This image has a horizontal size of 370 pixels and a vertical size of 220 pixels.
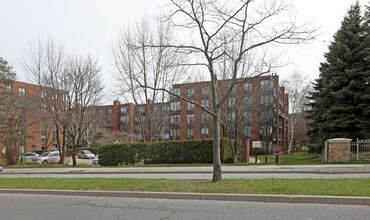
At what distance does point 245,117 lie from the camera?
32625 mm

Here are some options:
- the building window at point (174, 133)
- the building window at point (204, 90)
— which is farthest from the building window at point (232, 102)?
the building window at point (174, 133)

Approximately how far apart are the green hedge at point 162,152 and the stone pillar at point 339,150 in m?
7.80

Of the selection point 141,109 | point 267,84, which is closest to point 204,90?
point 141,109

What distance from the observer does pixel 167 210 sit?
8.38 meters

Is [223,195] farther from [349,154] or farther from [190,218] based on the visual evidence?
[349,154]

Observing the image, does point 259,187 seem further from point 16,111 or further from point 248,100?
point 16,111

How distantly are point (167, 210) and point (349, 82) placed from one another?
69.1 feet

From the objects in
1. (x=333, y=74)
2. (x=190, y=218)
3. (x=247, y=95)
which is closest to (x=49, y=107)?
(x=247, y=95)

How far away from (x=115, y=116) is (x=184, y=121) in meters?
40.1

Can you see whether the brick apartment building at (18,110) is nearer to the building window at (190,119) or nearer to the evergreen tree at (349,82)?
the evergreen tree at (349,82)

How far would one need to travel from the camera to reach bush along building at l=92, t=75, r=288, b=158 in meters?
30.9

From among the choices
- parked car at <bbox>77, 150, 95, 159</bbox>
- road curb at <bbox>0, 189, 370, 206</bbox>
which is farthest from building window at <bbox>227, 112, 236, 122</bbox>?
parked car at <bbox>77, 150, 95, 159</bbox>

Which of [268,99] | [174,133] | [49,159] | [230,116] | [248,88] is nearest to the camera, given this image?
[248,88]

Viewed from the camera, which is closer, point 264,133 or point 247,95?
point 247,95
